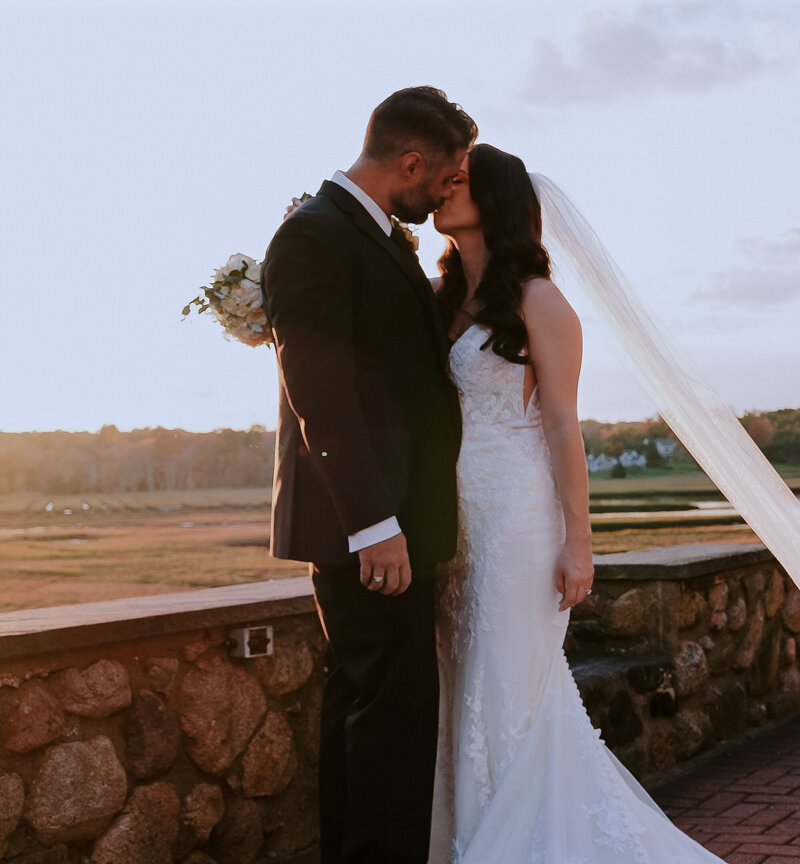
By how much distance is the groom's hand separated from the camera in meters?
2.19

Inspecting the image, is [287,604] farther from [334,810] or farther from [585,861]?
[585,861]

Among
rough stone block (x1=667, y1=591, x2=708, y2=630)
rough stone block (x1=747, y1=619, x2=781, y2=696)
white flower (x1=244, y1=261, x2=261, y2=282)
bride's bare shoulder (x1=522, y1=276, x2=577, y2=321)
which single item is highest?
white flower (x1=244, y1=261, x2=261, y2=282)

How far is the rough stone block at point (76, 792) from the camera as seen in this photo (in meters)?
2.42

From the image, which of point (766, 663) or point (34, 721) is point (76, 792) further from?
point (766, 663)

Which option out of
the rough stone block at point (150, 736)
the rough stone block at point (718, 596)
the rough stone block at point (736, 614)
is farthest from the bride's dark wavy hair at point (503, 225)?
the rough stone block at point (736, 614)

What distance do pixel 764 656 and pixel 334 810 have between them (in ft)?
11.7

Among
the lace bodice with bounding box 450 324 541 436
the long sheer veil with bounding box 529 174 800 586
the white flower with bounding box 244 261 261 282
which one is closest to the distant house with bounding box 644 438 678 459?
the long sheer veil with bounding box 529 174 800 586

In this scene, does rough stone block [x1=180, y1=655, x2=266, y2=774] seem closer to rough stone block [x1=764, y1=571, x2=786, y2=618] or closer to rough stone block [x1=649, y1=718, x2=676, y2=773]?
rough stone block [x1=649, y1=718, x2=676, y2=773]

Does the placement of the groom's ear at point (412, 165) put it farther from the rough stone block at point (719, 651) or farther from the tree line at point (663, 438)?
the rough stone block at point (719, 651)

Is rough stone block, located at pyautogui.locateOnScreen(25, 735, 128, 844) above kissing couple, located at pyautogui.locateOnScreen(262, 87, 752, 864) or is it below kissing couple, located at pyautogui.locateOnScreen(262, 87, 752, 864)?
below

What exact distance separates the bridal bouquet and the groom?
0.41 meters

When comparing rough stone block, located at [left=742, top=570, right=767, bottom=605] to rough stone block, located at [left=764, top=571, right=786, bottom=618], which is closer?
rough stone block, located at [left=742, top=570, right=767, bottom=605]

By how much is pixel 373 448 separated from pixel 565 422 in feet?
1.98

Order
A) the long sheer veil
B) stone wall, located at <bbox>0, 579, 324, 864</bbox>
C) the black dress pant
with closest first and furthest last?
the black dress pant < stone wall, located at <bbox>0, 579, 324, 864</bbox> < the long sheer veil
